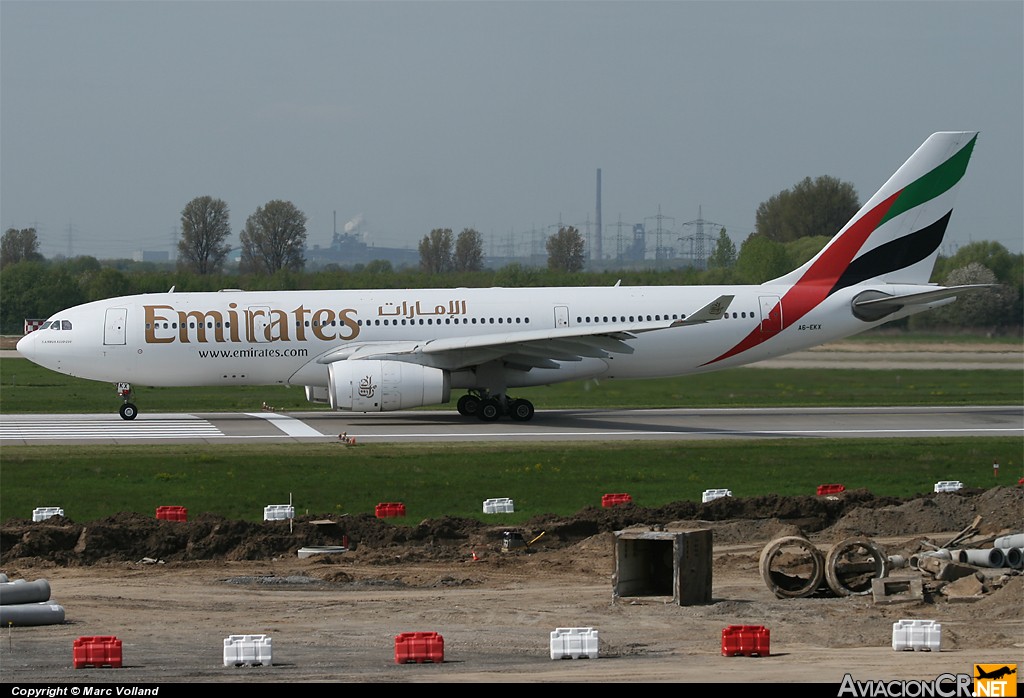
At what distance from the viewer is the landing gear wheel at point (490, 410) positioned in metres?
33.8

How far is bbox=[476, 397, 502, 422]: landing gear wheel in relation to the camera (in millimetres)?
33750

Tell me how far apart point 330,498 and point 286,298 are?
12.2 m

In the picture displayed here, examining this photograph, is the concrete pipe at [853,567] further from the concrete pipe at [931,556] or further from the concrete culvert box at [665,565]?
the concrete culvert box at [665,565]

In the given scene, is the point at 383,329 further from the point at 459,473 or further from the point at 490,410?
the point at 459,473

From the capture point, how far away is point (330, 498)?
75.2 feet

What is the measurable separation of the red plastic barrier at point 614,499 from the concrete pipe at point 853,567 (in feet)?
18.3

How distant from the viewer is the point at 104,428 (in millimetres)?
32250

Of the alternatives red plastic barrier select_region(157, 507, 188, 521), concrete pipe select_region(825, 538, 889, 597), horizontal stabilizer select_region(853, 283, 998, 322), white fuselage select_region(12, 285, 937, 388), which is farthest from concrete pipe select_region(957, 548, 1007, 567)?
horizontal stabilizer select_region(853, 283, 998, 322)

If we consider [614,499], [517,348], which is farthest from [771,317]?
[614,499]

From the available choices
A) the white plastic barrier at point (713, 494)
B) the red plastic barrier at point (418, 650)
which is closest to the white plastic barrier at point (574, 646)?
the red plastic barrier at point (418, 650)

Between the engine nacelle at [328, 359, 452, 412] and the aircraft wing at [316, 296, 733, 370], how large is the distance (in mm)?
680

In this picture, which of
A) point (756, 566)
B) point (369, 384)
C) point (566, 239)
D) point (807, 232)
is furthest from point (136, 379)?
point (807, 232)

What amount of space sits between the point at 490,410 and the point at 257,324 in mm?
6319

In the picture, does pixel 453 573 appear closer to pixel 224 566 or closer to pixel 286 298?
pixel 224 566
